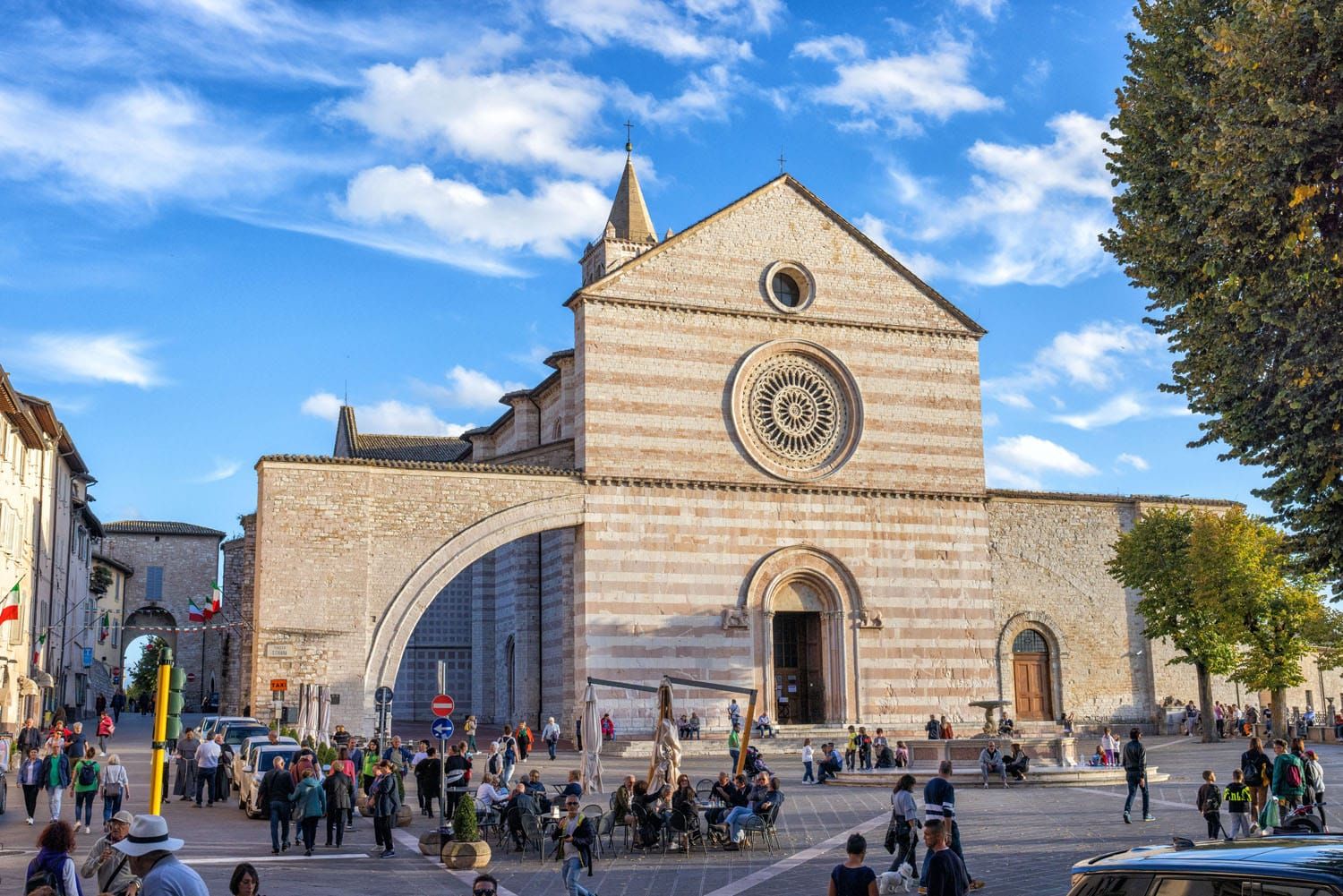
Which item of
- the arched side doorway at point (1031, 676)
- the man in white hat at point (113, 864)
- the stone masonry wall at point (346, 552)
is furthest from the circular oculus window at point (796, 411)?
the man in white hat at point (113, 864)

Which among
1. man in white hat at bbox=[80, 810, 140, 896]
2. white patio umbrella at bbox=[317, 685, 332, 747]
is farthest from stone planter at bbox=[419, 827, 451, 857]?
white patio umbrella at bbox=[317, 685, 332, 747]

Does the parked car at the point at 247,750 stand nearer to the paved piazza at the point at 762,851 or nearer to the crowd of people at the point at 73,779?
the paved piazza at the point at 762,851

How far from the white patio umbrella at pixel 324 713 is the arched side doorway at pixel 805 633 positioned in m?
9.83

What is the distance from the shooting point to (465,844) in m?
14.9

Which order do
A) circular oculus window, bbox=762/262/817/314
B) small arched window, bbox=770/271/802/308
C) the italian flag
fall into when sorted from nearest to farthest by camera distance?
the italian flag
circular oculus window, bbox=762/262/817/314
small arched window, bbox=770/271/802/308

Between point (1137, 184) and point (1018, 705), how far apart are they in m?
22.1

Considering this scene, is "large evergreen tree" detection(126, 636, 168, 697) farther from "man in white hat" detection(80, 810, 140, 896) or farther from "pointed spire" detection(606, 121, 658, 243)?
"man in white hat" detection(80, 810, 140, 896)

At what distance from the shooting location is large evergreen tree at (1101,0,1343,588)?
12070mm

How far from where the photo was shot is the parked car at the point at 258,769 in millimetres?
18984

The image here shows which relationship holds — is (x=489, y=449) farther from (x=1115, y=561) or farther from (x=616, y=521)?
(x=1115, y=561)

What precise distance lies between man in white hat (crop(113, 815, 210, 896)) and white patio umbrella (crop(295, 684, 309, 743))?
59.4 feet

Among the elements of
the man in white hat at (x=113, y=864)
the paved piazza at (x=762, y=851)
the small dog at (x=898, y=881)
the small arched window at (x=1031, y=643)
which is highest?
the small arched window at (x=1031, y=643)

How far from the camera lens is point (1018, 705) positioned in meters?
33.8

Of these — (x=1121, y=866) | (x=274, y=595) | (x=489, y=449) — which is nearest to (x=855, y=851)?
(x=1121, y=866)
